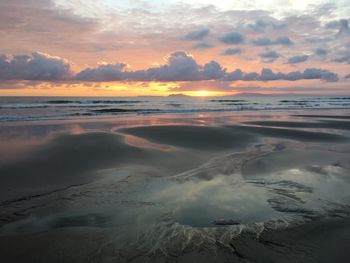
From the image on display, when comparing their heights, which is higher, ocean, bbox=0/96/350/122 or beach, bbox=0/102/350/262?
ocean, bbox=0/96/350/122

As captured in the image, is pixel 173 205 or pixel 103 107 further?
pixel 103 107

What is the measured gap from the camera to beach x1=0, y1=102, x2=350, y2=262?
400cm

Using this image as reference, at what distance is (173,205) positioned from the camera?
18.3 ft

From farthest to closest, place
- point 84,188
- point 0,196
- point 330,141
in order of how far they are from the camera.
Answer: point 330,141 < point 84,188 < point 0,196

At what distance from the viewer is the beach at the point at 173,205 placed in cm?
400

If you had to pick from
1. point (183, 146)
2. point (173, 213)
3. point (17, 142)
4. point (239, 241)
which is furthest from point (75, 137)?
point (239, 241)

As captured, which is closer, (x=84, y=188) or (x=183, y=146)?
(x=84, y=188)

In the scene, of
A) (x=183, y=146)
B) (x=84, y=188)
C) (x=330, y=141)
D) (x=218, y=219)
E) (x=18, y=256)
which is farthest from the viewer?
(x=330, y=141)

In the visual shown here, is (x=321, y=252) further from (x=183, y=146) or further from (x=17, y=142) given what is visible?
(x=17, y=142)

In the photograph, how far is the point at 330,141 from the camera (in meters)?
13.4

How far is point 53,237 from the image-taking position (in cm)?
436

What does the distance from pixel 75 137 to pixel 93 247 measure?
1028cm

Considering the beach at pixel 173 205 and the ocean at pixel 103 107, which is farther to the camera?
the ocean at pixel 103 107

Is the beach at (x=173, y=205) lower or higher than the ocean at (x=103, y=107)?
lower
